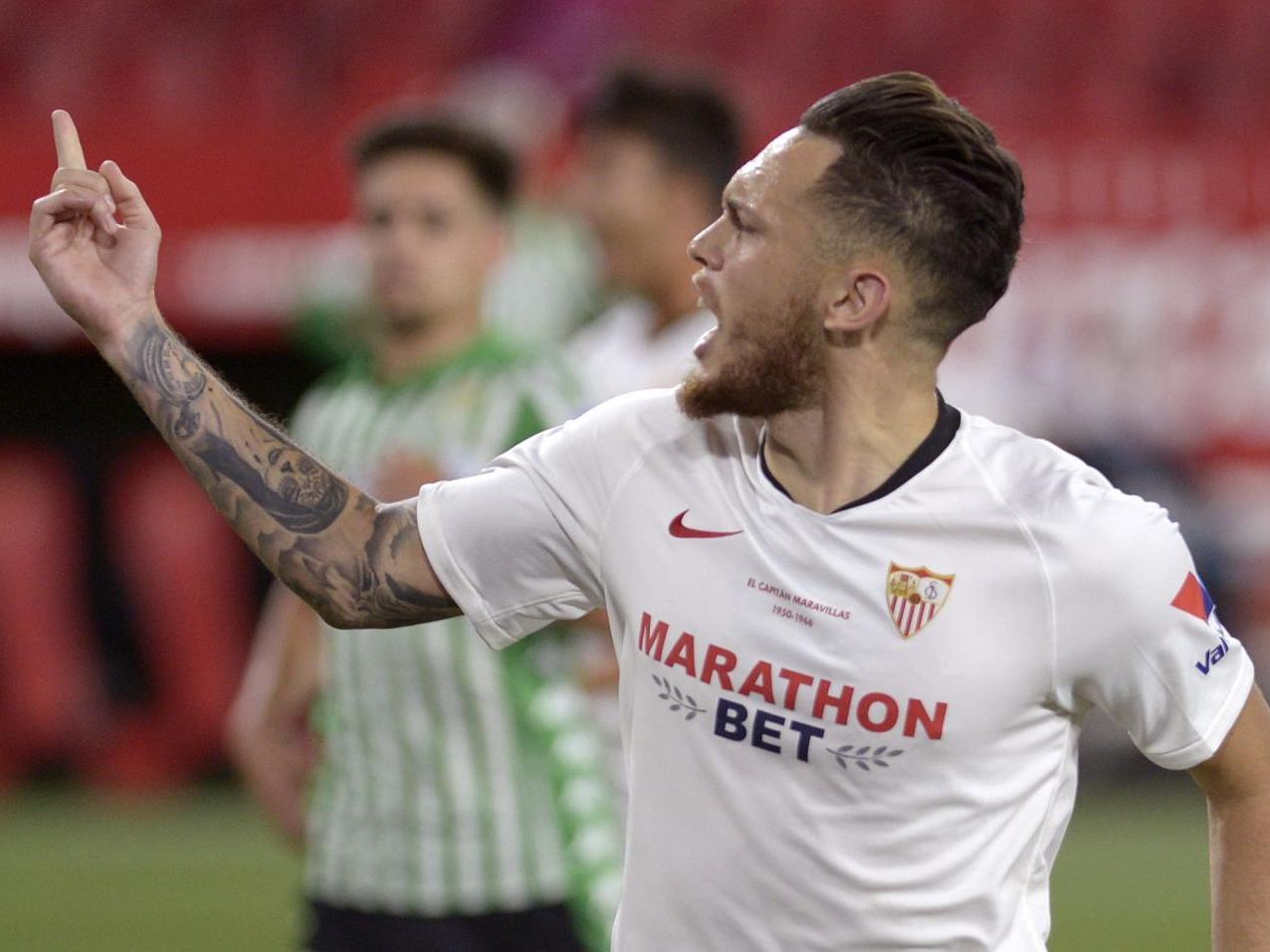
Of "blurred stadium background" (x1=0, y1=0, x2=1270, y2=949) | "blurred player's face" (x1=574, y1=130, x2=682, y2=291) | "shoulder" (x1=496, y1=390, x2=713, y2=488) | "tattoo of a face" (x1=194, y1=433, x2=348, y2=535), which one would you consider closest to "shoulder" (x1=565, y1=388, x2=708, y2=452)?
"shoulder" (x1=496, y1=390, x2=713, y2=488)

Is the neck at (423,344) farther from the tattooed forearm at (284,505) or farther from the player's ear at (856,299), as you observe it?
the player's ear at (856,299)

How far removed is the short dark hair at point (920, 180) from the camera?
2.58m

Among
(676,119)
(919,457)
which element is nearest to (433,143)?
(676,119)

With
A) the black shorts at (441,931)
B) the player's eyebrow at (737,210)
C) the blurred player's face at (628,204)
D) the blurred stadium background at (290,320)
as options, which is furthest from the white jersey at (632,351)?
the blurred stadium background at (290,320)

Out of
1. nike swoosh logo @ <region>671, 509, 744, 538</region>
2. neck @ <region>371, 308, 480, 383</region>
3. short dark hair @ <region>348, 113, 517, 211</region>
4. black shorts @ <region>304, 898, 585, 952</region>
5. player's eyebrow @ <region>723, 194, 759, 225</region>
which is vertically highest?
short dark hair @ <region>348, 113, 517, 211</region>

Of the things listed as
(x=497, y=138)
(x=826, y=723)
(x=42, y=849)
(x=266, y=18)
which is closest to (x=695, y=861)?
(x=826, y=723)

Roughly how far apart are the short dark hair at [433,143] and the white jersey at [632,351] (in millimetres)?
471

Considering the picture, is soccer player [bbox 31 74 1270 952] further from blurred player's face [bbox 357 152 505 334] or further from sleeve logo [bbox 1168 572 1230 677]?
blurred player's face [bbox 357 152 505 334]

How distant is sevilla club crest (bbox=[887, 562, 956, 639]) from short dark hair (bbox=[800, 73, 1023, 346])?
1.24ft

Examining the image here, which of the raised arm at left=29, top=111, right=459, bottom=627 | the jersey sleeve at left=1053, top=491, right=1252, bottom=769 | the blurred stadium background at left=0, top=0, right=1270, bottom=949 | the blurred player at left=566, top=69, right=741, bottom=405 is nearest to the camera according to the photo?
the jersey sleeve at left=1053, top=491, right=1252, bottom=769

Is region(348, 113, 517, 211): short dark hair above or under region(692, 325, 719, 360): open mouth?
above

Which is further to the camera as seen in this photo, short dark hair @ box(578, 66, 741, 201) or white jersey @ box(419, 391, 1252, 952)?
short dark hair @ box(578, 66, 741, 201)

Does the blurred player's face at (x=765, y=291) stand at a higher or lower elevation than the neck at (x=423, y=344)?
lower

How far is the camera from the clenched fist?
257 centimetres
